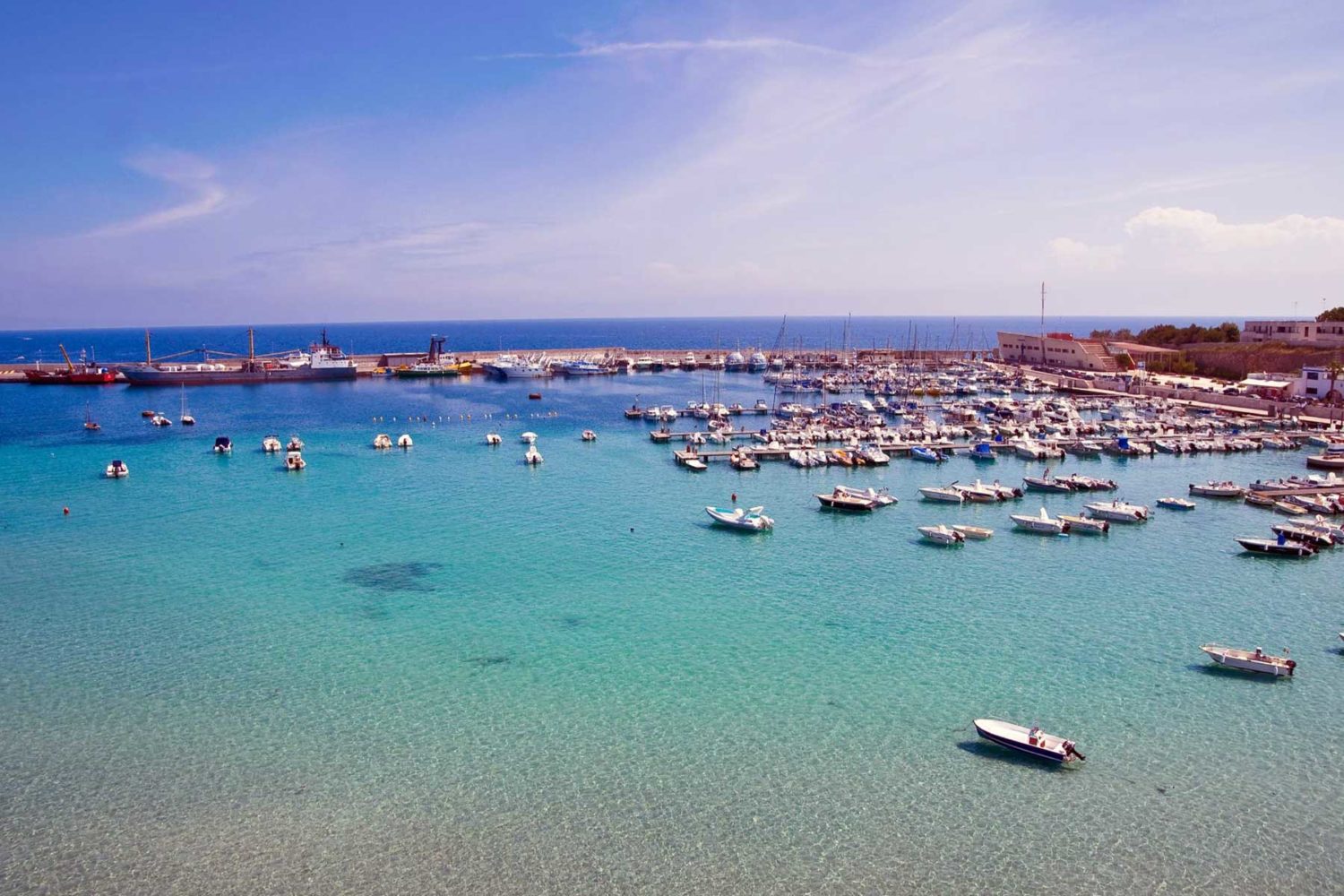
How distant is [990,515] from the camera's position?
45.2 m

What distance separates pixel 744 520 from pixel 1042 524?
14.8m

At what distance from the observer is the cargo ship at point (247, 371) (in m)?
115

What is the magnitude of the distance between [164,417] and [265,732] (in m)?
68.6

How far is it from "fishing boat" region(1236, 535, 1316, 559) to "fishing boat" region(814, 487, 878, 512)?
17123mm

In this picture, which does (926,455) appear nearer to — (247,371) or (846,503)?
(846,503)

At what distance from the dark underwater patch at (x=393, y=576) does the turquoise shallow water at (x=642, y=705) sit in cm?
20

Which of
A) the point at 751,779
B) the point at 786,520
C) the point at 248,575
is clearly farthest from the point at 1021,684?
the point at 248,575

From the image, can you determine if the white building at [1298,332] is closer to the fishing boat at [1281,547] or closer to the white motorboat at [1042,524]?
the fishing boat at [1281,547]

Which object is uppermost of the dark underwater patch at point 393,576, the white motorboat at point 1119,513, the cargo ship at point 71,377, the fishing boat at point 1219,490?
the cargo ship at point 71,377

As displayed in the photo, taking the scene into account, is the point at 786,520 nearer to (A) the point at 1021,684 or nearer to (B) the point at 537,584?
(B) the point at 537,584

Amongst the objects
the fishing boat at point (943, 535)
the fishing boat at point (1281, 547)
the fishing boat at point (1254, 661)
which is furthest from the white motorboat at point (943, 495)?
the fishing boat at point (1254, 661)

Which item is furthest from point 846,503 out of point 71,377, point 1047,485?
point 71,377

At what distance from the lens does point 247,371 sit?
122m

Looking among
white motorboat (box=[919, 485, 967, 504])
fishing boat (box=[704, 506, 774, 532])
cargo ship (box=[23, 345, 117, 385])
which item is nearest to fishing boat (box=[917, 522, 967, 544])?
fishing boat (box=[704, 506, 774, 532])
